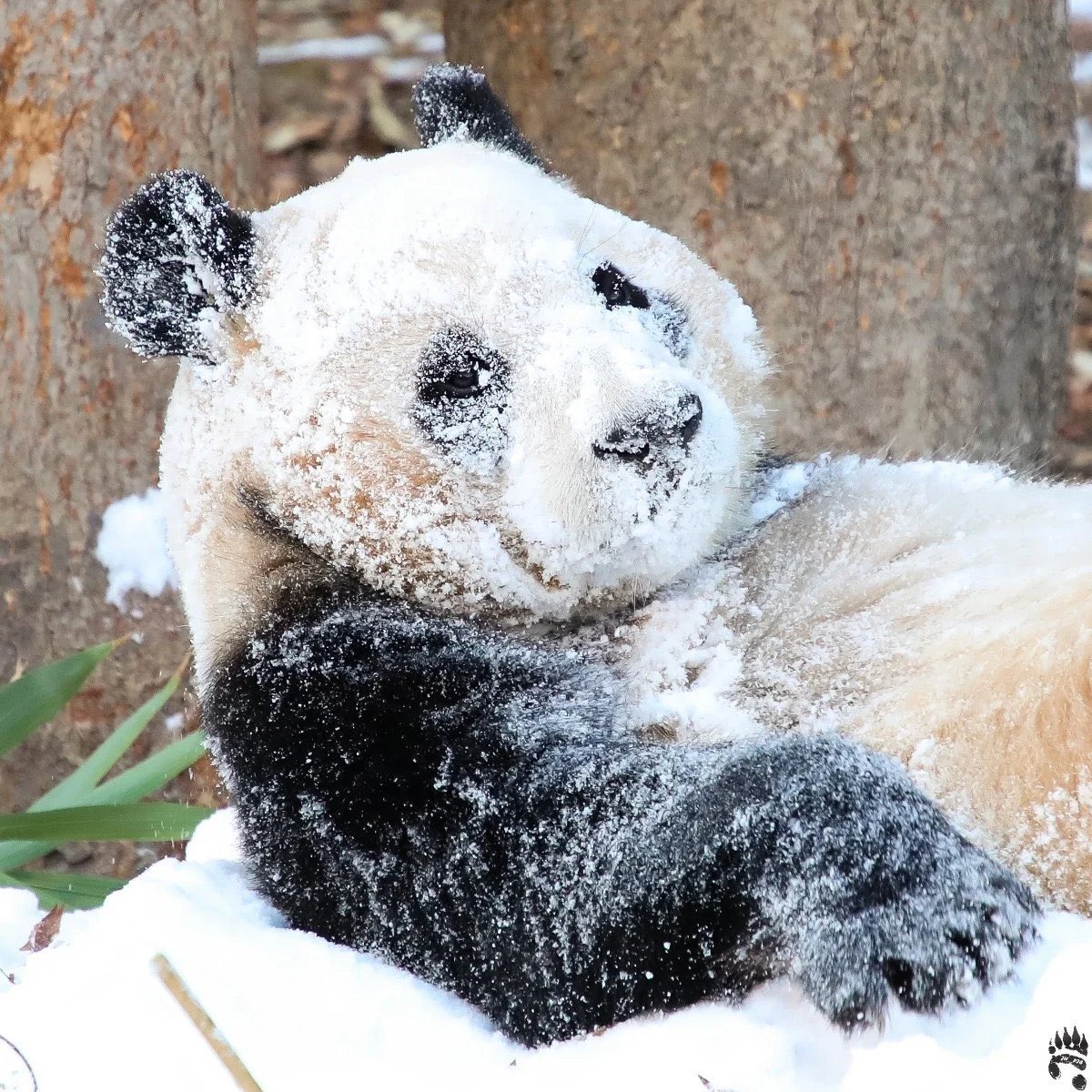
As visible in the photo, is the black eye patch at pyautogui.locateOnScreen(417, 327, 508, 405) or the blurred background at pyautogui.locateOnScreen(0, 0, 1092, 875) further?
the blurred background at pyautogui.locateOnScreen(0, 0, 1092, 875)

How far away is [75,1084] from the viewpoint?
111 cm

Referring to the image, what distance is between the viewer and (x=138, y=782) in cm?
193

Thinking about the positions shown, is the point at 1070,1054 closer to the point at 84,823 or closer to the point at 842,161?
the point at 84,823

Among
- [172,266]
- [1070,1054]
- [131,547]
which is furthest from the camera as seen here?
[131,547]

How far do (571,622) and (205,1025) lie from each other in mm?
568

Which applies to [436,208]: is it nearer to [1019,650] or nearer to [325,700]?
[325,700]

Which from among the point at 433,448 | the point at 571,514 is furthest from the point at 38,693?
the point at 571,514

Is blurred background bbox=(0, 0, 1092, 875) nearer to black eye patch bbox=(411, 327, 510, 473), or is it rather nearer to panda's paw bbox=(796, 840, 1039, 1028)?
black eye patch bbox=(411, 327, 510, 473)

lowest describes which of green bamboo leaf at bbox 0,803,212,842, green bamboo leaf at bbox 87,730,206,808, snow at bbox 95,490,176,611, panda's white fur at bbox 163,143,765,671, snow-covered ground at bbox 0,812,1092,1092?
snow at bbox 95,490,176,611

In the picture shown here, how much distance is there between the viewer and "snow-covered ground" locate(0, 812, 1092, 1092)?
3.41ft

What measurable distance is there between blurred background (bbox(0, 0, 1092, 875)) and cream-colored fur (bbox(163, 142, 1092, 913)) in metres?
1.18

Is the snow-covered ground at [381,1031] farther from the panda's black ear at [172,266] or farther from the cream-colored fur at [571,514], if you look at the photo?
the panda's black ear at [172,266]

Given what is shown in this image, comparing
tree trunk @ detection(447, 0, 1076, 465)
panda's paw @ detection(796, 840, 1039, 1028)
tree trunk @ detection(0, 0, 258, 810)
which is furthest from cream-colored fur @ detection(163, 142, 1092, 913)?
tree trunk @ detection(447, 0, 1076, 465)

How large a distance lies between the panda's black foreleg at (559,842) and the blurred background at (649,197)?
1.41 meters
